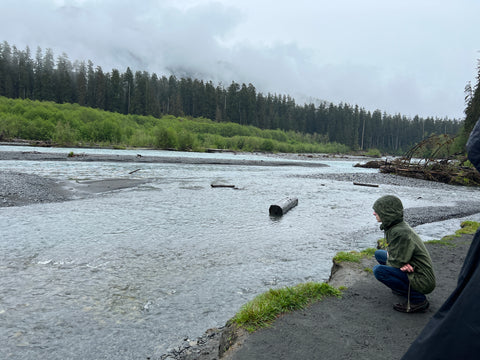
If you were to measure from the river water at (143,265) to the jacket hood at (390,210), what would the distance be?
268 centimetres

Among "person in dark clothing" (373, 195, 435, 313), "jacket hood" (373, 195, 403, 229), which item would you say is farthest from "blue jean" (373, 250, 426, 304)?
"jacket hood" (373, 195, 403, 229)

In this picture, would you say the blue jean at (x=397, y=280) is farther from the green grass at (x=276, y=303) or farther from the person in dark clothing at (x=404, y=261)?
the green grass at (x=276, y=303)

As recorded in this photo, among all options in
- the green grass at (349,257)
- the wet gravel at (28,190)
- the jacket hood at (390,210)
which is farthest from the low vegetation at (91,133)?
the jacket hood at (390,210)

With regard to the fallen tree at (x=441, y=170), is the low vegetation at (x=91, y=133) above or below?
above

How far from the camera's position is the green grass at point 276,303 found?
14.6 ft

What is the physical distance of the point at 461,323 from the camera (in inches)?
71.6

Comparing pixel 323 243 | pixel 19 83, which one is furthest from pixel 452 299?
pixel 19 83

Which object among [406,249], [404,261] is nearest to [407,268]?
[404,261]

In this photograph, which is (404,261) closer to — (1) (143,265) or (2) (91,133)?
(1) (143,265)

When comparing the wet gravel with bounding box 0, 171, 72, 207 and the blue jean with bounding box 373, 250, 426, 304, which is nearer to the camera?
the blue jean with bounding box 373, 250, 426, 304

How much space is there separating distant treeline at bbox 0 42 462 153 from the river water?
384ft

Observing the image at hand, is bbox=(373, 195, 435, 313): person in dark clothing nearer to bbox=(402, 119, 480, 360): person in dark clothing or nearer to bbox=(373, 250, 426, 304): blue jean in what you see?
bbox=(373, 250, 426, 304): blue jean

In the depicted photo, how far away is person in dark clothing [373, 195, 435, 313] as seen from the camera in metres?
4.68

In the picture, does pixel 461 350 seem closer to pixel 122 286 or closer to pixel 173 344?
pixel 173 344
